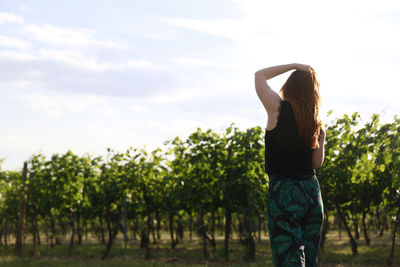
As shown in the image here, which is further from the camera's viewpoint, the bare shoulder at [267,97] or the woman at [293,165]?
the bare shoulder at [267,97]

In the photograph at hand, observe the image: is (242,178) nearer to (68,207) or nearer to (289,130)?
(68,207)

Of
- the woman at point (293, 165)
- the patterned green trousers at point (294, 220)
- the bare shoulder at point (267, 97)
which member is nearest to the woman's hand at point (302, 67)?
the woman at point (293, 165)

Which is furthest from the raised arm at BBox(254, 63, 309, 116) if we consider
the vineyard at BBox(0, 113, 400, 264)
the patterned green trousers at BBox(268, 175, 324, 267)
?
the vineyard at BBox(0, 113, 400, 264)

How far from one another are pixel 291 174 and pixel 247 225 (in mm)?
14134

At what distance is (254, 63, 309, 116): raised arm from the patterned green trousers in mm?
443

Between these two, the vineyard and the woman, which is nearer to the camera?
the woman

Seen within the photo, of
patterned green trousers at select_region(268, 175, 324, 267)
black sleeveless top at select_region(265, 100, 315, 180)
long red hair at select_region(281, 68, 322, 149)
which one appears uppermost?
long red hair at select_region(281, 68, 322, 149)

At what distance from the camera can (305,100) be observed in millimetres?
2965

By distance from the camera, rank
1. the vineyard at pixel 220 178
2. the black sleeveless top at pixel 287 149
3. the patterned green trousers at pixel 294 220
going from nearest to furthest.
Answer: the patterned green trousers at pixel 294 220 < the black sleeveless top at pixel 287 149 < the vineyard at pixel 220 178

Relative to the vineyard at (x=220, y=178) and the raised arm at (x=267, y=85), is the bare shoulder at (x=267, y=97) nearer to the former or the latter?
the raised arm at (x=267, y=85)

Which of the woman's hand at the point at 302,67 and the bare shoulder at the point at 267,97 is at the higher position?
the woman's hand at the point at 302,67

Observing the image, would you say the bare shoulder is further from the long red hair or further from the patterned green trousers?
the patterned green trousers

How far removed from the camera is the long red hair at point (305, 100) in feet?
9.71

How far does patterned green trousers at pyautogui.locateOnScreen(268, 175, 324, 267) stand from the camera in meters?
2.81
